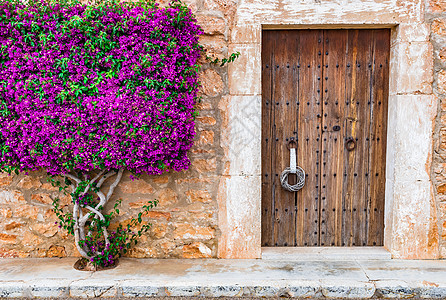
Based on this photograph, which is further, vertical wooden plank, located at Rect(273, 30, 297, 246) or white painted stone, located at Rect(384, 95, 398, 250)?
vertical wooden plank, located at Rect(273, 30, 297, 246)

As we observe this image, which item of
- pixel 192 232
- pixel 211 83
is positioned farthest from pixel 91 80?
pixel 192 232

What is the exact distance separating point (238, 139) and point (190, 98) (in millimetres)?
633

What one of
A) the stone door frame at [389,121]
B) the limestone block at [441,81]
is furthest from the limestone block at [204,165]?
the limestone block at [441,81]

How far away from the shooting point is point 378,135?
3748mm

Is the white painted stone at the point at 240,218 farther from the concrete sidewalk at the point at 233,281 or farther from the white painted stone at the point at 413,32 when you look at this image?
the white painted stone at the point at 413,32

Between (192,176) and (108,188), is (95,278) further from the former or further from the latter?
(192,176)

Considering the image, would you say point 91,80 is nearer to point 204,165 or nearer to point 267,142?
point 204,165

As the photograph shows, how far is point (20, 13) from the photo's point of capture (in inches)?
125

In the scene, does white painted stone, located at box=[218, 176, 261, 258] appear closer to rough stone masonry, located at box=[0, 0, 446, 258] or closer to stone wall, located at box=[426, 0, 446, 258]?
rough stone masonry, located at box=[0, 0, 446, 258]

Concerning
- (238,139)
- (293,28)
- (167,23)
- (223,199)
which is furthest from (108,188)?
(293,28)

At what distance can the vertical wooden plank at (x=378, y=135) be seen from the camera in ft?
12.0

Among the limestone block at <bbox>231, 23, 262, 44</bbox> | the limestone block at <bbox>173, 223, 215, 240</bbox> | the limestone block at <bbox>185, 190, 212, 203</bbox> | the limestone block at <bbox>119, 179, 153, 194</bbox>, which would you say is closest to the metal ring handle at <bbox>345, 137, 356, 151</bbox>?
the limestone block at <bbox>231, 23, 262, 44</bbox>

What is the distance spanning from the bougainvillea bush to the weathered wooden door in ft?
3.39

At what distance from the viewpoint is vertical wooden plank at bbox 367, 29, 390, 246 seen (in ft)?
12.0
